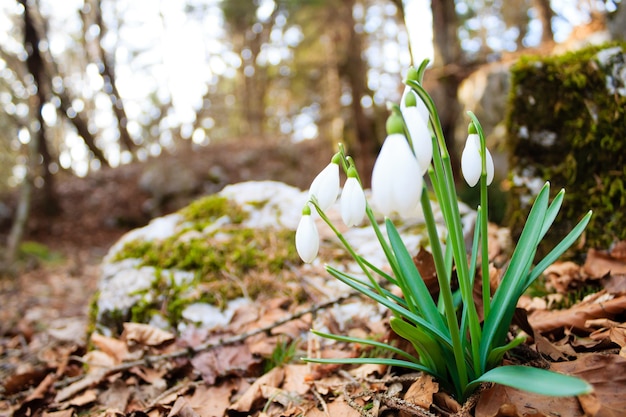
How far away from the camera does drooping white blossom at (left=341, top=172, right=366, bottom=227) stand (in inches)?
39.2

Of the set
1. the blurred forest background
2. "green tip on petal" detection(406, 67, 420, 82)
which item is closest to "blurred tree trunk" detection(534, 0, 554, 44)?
the blurred forest background

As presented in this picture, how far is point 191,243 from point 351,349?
1.25 meters

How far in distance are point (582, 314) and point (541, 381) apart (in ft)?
2.49

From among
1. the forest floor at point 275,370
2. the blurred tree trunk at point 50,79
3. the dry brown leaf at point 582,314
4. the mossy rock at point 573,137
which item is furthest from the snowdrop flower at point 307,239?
the blurred tree trunk at point 50,79

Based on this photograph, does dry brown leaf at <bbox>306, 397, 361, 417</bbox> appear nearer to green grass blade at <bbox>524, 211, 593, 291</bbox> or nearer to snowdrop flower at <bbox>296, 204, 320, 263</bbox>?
snowdrop flower at <bbox>296, 204, 320, 263</bbox>

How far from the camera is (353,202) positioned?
1.00 meters

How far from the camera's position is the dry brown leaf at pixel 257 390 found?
1424mm

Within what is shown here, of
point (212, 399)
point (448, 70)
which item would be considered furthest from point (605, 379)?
point (448, 70)

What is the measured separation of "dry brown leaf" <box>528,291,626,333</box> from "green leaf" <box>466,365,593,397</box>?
2.11 feet

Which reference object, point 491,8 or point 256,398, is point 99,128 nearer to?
point 491,8

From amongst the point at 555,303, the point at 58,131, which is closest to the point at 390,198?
the point at 555,303

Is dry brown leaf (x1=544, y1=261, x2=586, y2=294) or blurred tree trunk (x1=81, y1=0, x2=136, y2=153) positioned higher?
blurred tree trunk (x1=81, y1=0, x2=136, y2=153)

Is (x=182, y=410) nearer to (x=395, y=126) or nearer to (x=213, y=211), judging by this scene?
(x=395, y=126)

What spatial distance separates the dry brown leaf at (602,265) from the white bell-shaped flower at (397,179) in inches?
51.9
